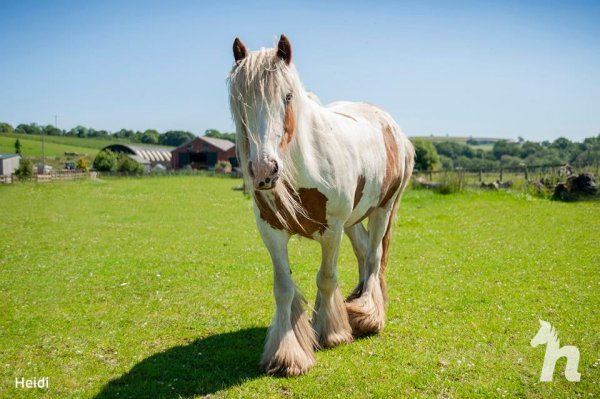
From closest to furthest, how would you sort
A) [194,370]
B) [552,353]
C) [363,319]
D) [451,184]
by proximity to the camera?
[194,370] < [552,353] < [363,319] < [451,184]

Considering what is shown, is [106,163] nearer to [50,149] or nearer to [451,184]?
[451,184]

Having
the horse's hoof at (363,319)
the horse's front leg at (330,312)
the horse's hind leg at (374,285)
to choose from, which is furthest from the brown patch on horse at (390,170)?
the horse's hoof at (363,319)

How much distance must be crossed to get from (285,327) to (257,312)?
1.95 meters

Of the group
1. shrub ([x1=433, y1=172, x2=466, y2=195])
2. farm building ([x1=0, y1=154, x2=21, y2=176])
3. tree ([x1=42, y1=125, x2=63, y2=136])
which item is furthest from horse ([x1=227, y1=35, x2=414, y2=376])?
tree ([x1=42, y1=125, x2=63, y2=136])

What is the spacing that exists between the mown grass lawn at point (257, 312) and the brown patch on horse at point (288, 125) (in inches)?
99.6

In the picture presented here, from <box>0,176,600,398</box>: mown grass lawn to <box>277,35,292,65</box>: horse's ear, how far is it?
3312 millimetres

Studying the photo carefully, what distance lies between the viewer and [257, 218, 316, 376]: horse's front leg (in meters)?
4.58

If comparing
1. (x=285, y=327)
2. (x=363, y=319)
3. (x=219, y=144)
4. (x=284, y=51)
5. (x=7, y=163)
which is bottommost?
(x=363, y=319)

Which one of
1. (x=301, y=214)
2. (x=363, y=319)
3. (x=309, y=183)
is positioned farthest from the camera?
(x=363, y=319)

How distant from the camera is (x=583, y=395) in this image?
4016 mm

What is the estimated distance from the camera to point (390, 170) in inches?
234

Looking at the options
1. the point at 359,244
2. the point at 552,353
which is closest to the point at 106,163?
the point at 359,244

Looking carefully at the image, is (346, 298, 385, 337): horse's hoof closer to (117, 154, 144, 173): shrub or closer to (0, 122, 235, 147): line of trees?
(117, 154, 144, 173): shrub

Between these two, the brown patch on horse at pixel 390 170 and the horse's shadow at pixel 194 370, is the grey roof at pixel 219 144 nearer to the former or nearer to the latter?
the brown patch on horse at pixel 390 170
